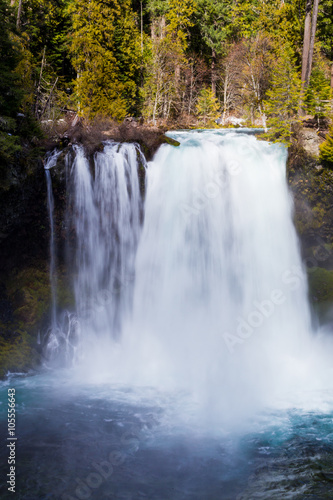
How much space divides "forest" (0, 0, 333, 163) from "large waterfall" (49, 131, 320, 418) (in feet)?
8.15

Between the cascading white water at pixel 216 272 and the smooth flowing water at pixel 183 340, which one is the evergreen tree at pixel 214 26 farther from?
the smooth flowing water at pixel 183 340

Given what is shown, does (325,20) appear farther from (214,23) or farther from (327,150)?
(327,150)

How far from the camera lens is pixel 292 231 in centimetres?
1229

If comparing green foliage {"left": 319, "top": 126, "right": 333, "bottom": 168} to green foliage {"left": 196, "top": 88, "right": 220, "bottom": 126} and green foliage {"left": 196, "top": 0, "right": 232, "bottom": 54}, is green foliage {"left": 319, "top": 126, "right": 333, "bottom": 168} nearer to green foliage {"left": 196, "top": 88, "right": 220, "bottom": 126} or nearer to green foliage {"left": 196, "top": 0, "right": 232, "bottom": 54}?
green foliage {"left": 196, "top": 88, "right": 220, "bottom": 126}

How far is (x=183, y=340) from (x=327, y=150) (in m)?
7.85

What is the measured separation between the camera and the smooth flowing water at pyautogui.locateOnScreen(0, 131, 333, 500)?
6188 millimetres

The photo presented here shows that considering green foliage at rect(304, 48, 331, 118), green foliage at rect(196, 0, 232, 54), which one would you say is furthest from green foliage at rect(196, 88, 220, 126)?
green foliage at rect(304, 48, 331, 118)

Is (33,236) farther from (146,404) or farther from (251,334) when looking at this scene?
(251,334)

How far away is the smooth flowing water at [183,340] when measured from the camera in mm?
Result: 6188

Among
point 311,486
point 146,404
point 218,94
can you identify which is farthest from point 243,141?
point 218,94

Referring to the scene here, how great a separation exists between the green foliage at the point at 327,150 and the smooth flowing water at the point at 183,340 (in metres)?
1.36

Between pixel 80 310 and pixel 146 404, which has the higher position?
pixel 80 310

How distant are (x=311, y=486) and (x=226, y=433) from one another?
1.83 meters

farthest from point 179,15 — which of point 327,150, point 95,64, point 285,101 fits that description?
point 327,150
